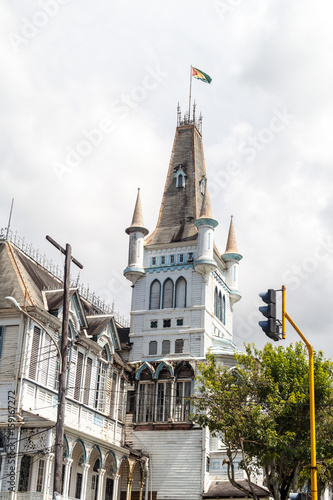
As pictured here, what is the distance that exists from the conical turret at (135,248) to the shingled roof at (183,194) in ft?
3.21

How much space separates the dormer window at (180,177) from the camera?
5914 centimetres

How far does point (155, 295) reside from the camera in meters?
53.6

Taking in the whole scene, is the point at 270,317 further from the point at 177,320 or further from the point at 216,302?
the point at 216,302

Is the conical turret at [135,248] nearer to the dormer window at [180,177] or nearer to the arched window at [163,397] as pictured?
the dormer window at [180,177]

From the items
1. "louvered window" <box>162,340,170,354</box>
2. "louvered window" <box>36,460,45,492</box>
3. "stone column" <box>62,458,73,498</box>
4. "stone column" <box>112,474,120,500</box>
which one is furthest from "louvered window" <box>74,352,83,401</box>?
"louvered window" <box>162,340,170,354</box>

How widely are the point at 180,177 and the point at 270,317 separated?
4096cm

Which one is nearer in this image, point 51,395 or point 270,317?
point 270,317

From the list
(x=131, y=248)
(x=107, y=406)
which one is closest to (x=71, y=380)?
(x=107, y=406)

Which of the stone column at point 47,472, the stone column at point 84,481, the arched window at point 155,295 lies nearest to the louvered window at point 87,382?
the stone column at point 84,481

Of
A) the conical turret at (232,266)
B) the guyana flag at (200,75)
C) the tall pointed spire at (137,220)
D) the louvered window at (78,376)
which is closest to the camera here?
the louvered window at (78,376)

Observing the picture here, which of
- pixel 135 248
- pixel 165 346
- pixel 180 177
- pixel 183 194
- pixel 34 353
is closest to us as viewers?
pixel 34 353

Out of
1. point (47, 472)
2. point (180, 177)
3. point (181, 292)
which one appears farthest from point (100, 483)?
point (180, 177)

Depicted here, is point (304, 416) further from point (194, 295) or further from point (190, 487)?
point (194, 295)

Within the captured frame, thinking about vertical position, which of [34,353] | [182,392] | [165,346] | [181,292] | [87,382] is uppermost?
[181,292]
